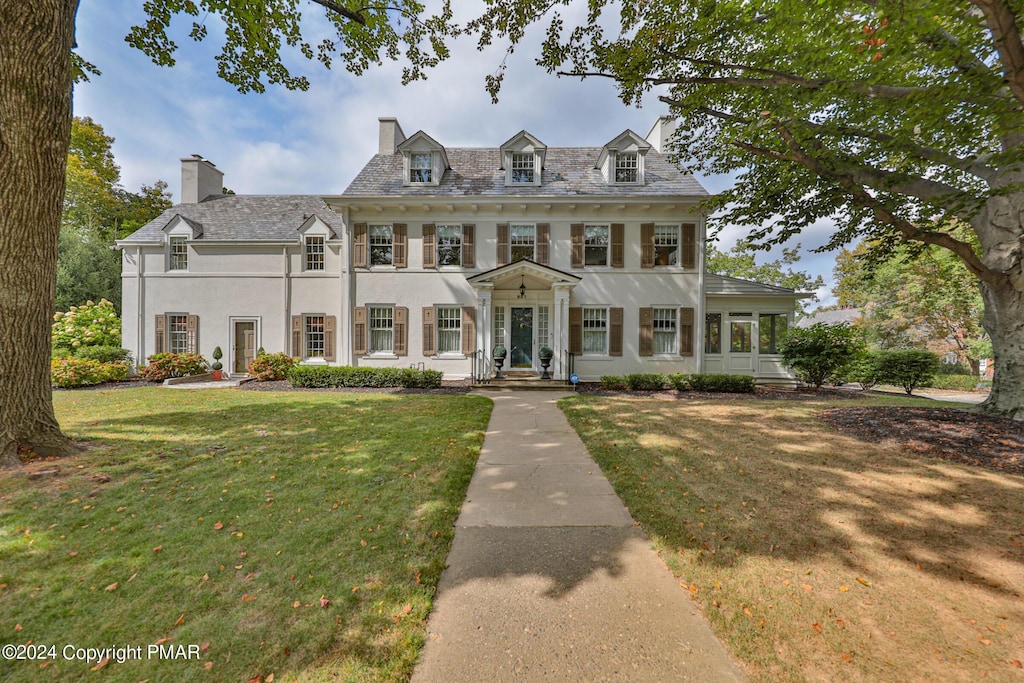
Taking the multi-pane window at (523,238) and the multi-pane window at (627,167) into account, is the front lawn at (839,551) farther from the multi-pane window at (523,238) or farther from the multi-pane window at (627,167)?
the multi-pane window at (627,167)

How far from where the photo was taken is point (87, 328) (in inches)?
527

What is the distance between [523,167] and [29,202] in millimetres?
11954

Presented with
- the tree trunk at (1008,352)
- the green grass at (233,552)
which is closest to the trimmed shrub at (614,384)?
the green grass at (233,552)

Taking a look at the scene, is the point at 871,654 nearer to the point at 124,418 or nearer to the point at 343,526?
the point at 343,526

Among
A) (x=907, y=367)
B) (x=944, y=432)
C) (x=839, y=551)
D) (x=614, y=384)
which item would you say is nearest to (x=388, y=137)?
(x=614, y=384)

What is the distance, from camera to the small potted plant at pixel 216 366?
12930 millimetres

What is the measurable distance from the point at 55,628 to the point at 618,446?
5.21 meters

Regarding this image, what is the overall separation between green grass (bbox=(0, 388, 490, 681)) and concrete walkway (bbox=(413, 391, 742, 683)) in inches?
8.0

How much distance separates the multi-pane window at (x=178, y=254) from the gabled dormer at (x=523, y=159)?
42.1ft

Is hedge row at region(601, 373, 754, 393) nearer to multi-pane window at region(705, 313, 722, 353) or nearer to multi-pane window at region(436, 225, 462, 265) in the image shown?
multi-pane window at region(705, 313, 722, 353)

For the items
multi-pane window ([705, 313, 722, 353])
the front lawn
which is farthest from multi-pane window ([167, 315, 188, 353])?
multi-pane window ([705, 313, 722, 353])

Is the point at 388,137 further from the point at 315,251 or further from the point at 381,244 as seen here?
the point at 315,251

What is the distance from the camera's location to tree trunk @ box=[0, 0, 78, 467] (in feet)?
13.4

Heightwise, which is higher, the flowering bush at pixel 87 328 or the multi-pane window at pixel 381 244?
the multi-pane window at pixel 381 244
